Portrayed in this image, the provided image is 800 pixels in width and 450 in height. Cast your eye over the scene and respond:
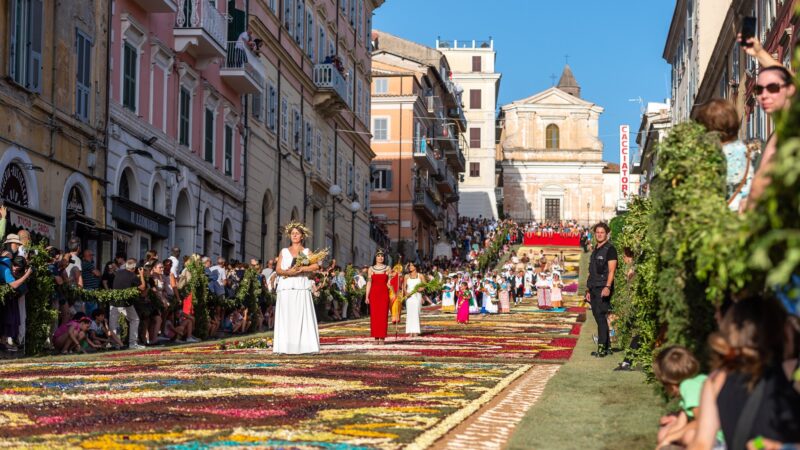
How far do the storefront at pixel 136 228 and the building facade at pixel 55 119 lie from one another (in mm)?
699

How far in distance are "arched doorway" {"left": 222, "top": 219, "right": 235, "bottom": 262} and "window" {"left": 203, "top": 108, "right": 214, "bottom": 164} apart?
2325mm

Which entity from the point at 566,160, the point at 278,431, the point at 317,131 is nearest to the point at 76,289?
the point at 278,431

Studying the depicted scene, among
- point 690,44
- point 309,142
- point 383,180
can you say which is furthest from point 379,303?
point 383,180

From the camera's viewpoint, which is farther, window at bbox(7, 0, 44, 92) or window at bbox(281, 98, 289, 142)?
window at bbox(281, 98, 289, 142)

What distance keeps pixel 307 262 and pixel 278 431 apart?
9784mm

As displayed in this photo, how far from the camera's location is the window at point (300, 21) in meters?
49.1

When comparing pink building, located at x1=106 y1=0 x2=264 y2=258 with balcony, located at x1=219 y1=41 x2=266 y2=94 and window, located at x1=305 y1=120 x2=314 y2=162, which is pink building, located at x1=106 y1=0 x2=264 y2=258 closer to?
balcony, located at x1=219 y1=41 x2=266 y2=94

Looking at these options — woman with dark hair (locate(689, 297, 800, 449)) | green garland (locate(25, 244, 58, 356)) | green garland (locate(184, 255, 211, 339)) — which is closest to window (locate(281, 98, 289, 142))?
green garland (locate(184, 255, 211, 339))

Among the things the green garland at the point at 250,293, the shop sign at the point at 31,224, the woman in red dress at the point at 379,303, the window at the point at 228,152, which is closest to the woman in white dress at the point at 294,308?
the woman in red dress at the point at 379,303

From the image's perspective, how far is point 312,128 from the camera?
52188 mm

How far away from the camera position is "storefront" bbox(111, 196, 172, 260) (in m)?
29.8

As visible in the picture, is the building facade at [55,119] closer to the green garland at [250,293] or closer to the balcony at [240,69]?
the green garland at [250,293]

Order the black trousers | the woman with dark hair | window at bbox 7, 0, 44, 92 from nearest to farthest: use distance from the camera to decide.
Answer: the woman with dark hair
the black trousers
window at bbox 7, 0, 44, 92

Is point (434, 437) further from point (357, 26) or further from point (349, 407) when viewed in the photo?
point (357, 26)
